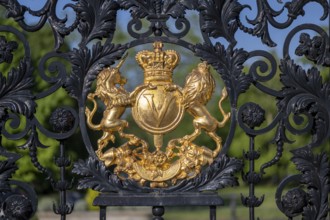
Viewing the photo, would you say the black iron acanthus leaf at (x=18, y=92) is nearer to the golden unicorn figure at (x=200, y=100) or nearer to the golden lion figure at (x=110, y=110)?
Answer: the golden lion figure at (x=110, y=110)

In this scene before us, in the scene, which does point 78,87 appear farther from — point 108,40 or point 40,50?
point 40,50

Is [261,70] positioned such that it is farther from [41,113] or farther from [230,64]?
[41,113]

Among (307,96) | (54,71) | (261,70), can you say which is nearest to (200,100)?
(261,70)

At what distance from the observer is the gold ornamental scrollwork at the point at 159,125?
652 centimetres

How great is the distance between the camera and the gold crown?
6.56 m

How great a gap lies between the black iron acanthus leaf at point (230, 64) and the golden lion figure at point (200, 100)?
→ 0.28ft

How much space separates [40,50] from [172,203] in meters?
9.93

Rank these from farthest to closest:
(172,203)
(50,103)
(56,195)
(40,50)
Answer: (56,195), (40,50), (50,103), (172,203)

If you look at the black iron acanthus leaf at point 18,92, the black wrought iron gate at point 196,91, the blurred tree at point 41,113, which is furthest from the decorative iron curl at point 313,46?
the blurred tree at point 41,113

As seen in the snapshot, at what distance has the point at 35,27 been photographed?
6664mm

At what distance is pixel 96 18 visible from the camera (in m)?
6.62

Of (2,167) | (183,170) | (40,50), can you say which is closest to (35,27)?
(2,167)

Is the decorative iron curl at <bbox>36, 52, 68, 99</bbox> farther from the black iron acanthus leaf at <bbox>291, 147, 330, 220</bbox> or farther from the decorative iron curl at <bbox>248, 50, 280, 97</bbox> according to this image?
the black iron acanthus leaf at <bbox>291, 147, 330, 220</bbox>

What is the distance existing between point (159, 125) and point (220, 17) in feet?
3.26
